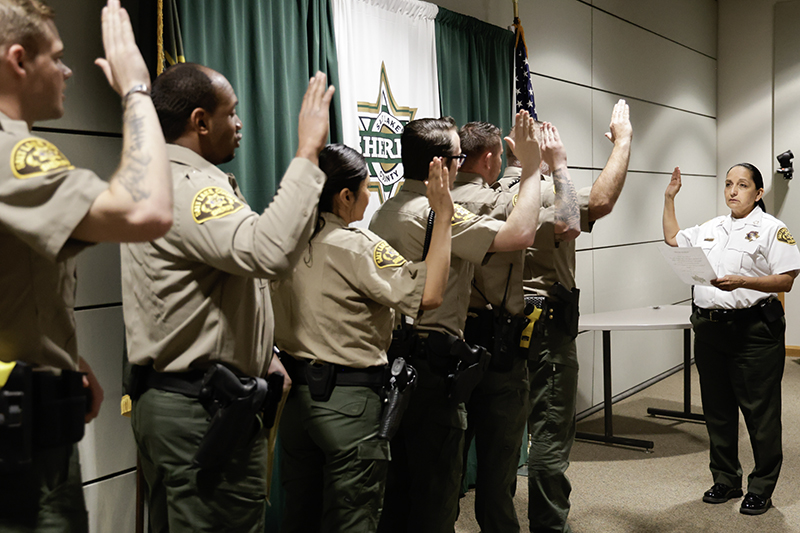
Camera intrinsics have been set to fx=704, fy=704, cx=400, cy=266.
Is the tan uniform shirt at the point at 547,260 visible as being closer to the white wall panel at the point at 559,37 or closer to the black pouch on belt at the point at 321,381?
the black pouch on belt at the point at 321,381

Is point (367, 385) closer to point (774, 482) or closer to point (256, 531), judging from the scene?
point (256, 531)

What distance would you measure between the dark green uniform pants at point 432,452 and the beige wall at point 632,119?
2.36 meters

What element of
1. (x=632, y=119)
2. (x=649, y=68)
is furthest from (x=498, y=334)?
(x=649, y=68)

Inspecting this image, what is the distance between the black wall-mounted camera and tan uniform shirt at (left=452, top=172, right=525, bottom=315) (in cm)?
525

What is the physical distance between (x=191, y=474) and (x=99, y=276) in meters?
1.11

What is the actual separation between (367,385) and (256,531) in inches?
20.7

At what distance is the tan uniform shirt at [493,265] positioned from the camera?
2.55 metres

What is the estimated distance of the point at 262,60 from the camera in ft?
8.80

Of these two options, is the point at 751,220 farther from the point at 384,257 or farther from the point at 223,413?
the point at 223,413

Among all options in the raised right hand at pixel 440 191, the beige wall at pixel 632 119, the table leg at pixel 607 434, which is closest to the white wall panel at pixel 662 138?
the beige wall at pixel 632 119

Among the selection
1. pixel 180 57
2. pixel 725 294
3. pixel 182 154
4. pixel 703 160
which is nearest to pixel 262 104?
pixel 180 57

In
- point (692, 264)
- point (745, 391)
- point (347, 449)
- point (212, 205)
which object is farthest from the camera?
point (745, 391)

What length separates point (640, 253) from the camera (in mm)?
5906

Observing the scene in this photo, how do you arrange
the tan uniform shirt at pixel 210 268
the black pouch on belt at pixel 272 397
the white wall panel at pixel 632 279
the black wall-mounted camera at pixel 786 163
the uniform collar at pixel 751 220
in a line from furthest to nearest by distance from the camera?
the black wall-mounted camera at pixel 786 163, the white wall panel at pixel 632 279, the uniform collar at pixel 751 220, the black pouch on belt at pixel 272 397, the tan uniform shirt at pixel 210 268
